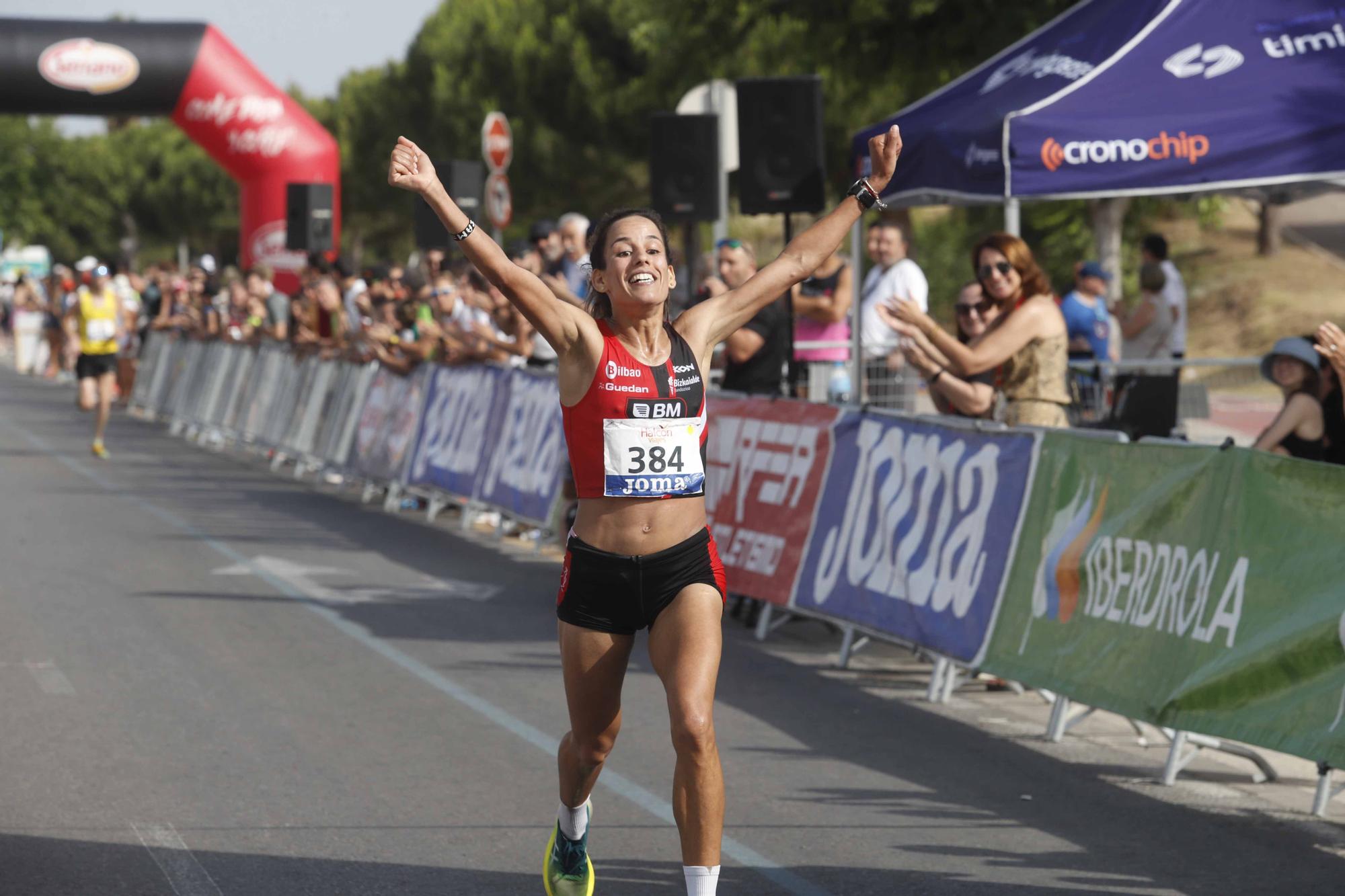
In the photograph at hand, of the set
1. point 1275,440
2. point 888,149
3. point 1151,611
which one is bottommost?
point 1151,611

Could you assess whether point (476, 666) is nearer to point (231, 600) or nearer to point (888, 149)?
point (231, 600)

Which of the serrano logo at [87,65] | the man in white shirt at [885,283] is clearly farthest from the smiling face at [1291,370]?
the serrano logo at [87,65]

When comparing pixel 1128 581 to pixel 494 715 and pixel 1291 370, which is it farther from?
pixel 494 715

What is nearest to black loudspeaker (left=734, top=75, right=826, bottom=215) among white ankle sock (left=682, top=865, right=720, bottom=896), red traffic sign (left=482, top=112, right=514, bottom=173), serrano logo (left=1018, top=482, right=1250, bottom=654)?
serrano logo (left=1018, top=482, right=1250, bottom=654)

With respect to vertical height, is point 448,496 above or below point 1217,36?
below

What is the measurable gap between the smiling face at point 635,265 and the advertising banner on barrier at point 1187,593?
276cm

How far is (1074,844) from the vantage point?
21.3 feet

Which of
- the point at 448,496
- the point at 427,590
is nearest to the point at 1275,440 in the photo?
the point at 427,590

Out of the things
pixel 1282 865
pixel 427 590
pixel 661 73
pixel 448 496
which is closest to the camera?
pixel 1282 865

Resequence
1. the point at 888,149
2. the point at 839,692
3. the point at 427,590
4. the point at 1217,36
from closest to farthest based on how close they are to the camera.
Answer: the point at 888,149 → the point at 839,692 → the point at 1217,36 → the point at 427,590

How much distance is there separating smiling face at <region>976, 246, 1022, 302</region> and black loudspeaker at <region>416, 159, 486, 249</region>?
11.1m

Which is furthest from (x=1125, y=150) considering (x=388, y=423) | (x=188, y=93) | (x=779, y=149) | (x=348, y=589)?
(x=188, y=93)

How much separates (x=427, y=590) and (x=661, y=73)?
28.1 meters

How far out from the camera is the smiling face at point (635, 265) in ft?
17.3
